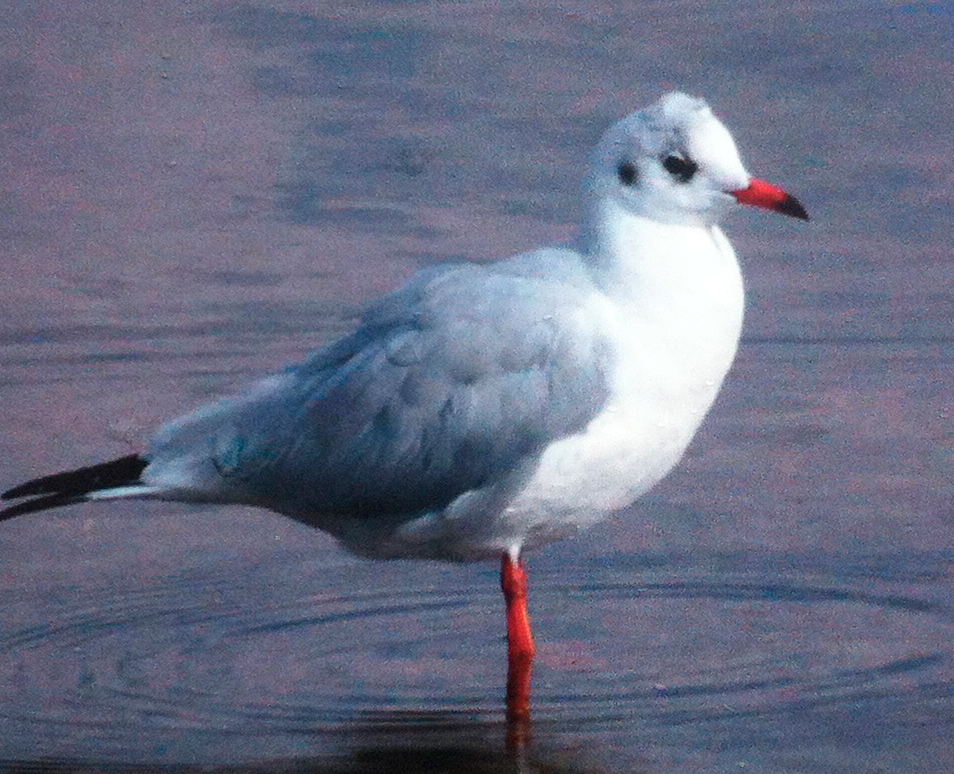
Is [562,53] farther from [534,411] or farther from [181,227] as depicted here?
[534,411]

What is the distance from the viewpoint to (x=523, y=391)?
20.4ft

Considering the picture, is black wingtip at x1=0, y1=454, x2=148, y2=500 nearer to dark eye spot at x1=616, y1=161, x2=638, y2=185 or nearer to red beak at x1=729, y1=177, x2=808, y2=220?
dark eye spot at x1=616, y1=161, x2=638, y2=185

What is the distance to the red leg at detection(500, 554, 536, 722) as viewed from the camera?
6.23 m

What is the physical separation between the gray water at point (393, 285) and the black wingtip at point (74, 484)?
0.32 m

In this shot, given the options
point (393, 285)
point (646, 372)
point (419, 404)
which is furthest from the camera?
point (393, 285)

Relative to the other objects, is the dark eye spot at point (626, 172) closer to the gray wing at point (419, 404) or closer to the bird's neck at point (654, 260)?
the bird's neck at point (654, 260)

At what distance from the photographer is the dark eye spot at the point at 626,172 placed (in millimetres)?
6277

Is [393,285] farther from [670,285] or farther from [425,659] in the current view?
[670,285]

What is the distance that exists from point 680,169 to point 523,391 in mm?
636

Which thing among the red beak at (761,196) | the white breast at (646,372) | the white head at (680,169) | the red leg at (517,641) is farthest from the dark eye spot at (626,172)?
the red leg at (517,641)

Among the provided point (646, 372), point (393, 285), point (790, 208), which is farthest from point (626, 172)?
point (393, 285)

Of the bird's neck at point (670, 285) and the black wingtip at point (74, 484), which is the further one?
the black wingtip at point (74, 484)

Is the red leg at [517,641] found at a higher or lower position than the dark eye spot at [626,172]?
lower

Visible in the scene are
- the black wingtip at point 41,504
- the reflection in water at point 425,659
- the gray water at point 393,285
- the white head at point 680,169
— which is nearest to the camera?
the reflection in water at point 425,659
